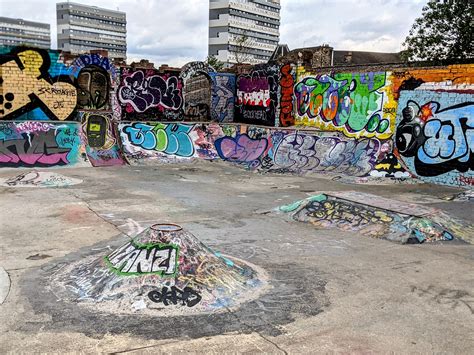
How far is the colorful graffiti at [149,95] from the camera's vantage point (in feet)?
61.0

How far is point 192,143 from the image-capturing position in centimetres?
1762

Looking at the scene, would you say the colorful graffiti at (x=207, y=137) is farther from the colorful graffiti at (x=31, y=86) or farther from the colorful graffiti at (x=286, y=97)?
the colorful graffiti at (x=31, y=86)

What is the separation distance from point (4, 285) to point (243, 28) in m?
109

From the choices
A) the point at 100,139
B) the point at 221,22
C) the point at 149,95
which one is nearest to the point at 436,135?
the point at 100,139

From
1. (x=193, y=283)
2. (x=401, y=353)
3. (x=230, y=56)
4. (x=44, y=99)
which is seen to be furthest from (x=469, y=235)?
(x=230, y=56)

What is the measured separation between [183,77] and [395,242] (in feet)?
47.9

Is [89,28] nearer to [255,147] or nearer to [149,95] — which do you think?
[149,95]

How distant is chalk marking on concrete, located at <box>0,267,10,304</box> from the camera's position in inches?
183

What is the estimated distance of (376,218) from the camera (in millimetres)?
7844

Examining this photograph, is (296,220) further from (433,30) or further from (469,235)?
(433,30)

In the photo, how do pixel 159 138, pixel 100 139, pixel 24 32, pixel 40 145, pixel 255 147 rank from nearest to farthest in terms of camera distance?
pixel 40 145 < pixel 100 139 < pixel 255 147 < pixel 159 138 < pixel 24 32

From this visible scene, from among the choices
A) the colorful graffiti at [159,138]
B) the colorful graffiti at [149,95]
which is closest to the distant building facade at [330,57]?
the colorful graffiti at [149,95]

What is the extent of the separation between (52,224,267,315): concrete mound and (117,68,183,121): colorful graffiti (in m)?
14.2

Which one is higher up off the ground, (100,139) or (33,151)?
(100,139)
